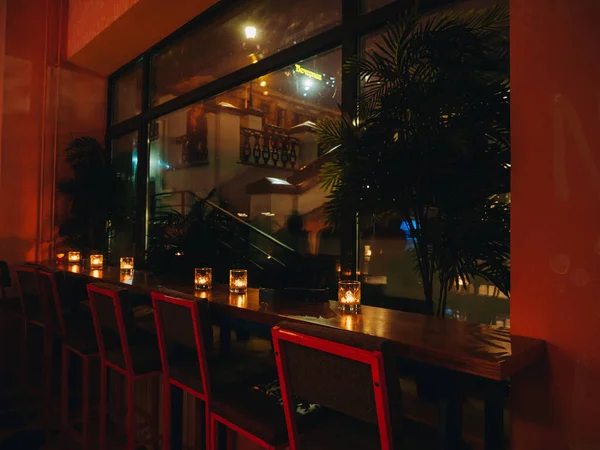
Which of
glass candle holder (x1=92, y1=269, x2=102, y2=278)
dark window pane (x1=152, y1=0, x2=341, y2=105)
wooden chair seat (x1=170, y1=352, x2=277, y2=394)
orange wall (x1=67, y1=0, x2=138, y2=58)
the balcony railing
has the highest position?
orange wall (x1=67, y1=0, x2=138, y2=58)

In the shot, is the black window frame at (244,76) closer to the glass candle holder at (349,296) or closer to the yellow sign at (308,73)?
the yellow sign at (308,73)

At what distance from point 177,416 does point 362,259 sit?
126cm

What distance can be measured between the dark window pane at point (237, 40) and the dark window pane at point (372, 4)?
0.22 m

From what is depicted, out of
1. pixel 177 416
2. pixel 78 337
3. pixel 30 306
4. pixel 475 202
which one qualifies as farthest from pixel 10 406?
pixel 475 202

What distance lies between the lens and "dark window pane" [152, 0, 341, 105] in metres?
2.91

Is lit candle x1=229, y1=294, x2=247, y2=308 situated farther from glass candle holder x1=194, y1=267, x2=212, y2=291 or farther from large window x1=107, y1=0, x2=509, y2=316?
large window x1=107, y1=0, x2=509, y2=316

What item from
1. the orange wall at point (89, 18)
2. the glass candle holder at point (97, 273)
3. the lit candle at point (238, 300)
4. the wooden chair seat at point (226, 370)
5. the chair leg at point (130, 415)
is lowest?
the chair leg at point (130, 415)

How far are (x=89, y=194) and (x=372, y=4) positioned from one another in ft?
12.1

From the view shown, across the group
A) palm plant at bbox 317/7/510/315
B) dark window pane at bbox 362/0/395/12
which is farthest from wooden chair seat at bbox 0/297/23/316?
dark window pane at bbox 362/0/395/12

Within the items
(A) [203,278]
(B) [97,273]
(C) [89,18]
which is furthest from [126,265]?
(C) [89,18]

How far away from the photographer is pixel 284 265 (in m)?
3.27

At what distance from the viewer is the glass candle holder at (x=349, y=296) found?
1.74 meters

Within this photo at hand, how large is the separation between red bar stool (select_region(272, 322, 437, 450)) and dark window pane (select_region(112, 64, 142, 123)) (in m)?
4.29

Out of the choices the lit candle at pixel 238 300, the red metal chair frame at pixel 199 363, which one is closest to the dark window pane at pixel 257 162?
the lit candle at pixel 238 300
